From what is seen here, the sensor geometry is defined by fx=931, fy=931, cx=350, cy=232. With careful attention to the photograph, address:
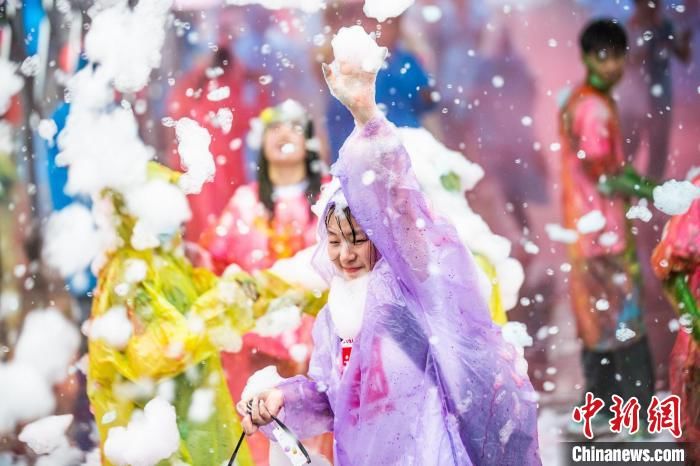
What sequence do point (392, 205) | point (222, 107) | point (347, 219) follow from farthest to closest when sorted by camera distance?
point (222, 107) < point (347, 219) < point (392, 205)

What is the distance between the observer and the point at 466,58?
2850 mm

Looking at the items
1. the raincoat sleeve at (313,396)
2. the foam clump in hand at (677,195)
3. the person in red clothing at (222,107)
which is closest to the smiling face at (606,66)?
the foam clump in hand at (677,195)

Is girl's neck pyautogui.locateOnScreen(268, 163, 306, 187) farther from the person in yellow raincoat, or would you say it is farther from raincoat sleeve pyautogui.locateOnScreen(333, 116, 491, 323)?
raincoat sleeve pyautogui.locateOnScreen(333, 116, 491, 323)

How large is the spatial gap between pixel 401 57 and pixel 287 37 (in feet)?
1.20

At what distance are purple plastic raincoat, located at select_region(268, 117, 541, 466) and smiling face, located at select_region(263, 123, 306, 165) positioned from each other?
2.64 feet

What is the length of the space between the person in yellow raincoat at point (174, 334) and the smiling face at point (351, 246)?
0.63 meters

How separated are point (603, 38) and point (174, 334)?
1582 mm

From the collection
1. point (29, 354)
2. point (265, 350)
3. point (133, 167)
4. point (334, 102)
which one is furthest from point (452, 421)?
point (29, 354)

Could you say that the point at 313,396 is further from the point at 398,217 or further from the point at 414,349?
the point at 398,217

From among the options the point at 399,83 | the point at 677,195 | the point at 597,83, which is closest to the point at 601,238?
the point at 677,195

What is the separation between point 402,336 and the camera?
217cm

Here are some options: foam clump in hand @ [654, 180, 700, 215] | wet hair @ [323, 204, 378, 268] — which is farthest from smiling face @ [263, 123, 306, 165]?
foam clump in hand @ [654, 180, 700, 215]

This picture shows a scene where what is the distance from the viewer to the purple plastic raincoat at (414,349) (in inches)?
82.9

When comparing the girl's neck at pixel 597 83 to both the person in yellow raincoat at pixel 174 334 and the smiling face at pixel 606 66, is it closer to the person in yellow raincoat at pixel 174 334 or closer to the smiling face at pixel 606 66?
the smiling face at pixel 606 66
